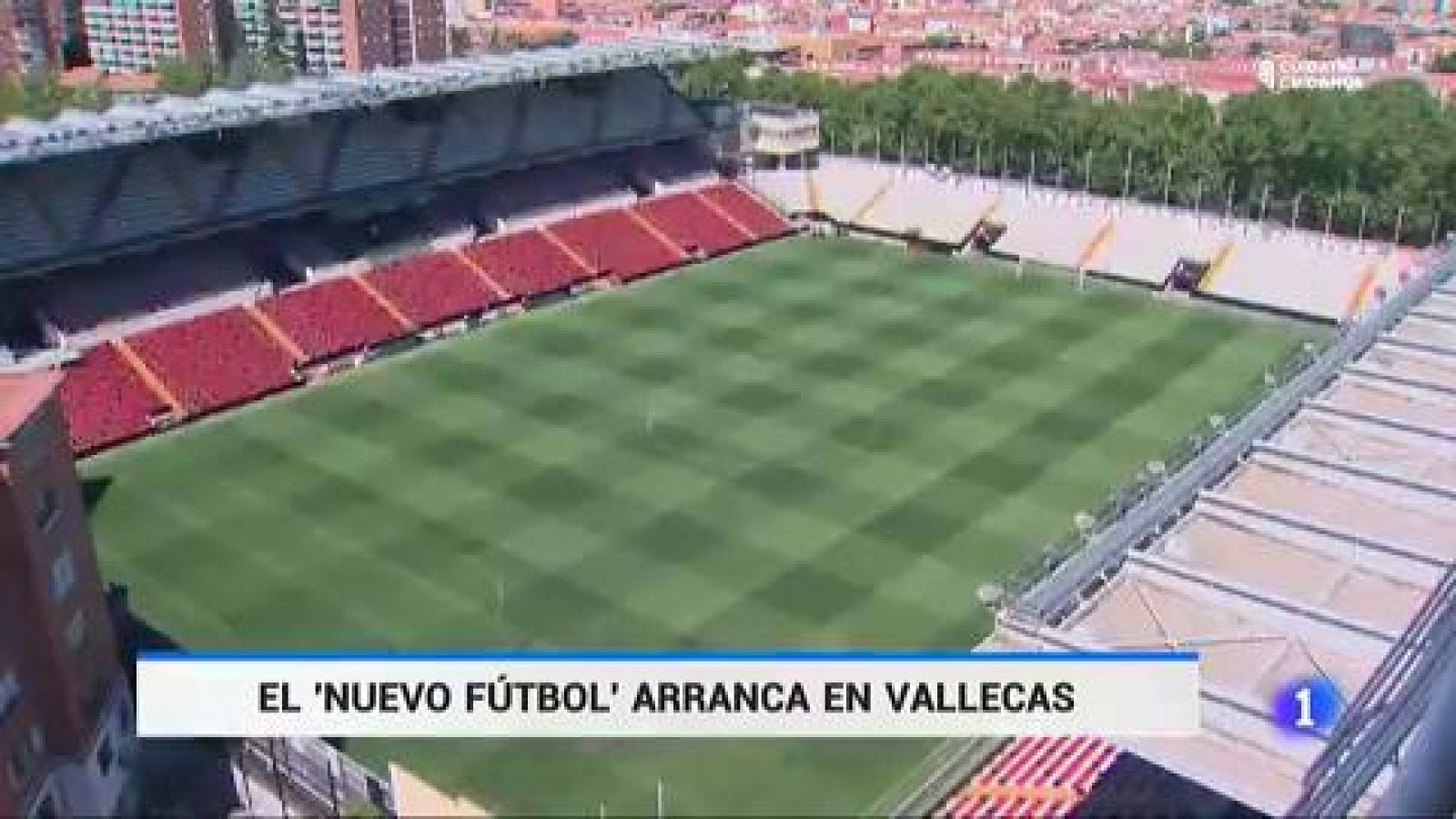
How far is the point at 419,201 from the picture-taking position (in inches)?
2409

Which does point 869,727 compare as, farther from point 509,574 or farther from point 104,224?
point 104,224

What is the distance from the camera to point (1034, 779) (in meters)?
24.0

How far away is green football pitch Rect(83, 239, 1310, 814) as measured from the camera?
31406 mm

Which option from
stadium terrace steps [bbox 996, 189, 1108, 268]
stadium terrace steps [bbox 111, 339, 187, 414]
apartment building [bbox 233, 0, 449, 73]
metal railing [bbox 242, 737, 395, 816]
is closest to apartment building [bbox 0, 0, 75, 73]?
apartment building [bbox 233, 0, 449, 73]

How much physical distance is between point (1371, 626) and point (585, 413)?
99.5 ft

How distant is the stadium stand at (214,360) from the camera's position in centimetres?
4703

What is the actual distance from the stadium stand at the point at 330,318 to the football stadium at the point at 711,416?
181mm

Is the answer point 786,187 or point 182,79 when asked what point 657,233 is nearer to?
point 786,187

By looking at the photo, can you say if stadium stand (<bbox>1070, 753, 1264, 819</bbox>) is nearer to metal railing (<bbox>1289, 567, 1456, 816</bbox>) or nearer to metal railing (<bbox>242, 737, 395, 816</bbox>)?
metal railing (<bbox>1289, 567, 1456, 816</bbox>)

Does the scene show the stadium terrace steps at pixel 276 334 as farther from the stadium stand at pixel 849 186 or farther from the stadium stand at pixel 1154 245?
the stadium stand at pixel 1154 245

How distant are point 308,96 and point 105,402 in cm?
1559

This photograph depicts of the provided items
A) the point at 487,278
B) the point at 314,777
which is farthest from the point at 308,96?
the point at 314,777

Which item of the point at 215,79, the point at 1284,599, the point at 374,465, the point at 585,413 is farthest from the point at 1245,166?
the point at 215,79

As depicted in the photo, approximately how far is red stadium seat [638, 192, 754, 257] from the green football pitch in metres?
7.75
